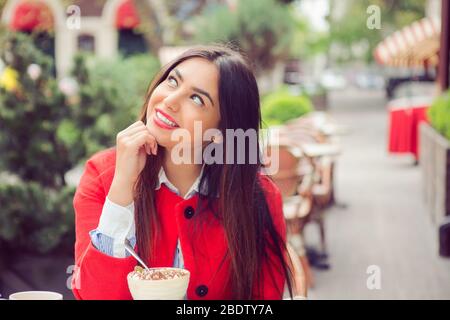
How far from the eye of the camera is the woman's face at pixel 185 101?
1.75 metres

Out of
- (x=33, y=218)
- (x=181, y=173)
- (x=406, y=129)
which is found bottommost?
(x=406, y=129)

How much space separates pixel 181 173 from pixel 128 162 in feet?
0.84

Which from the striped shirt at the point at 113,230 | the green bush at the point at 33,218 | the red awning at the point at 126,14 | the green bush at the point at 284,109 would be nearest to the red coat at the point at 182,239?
the striped shirt at the point at 113,230

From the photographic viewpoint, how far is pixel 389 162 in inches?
558

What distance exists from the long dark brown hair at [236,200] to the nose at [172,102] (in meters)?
0.16

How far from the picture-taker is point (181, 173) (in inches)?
79.0

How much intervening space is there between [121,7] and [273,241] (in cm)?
2210

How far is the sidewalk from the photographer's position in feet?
18.7

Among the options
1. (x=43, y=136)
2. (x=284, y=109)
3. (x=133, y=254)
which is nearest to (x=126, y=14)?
(x=284, y=109)

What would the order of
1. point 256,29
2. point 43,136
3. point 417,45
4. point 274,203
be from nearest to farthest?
1. point 274,203
2. point 43,136
3. point 256,29
4. point 417,45

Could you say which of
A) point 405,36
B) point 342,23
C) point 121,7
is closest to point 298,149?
point 405,36

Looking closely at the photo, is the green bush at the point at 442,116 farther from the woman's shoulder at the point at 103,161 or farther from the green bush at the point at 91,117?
the woman's shoulder at the point at 103,161

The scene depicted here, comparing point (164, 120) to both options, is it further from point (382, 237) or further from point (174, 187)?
point (382, 237)

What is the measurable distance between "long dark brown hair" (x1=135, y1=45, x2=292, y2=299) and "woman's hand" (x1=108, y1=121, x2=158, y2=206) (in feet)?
0.54
